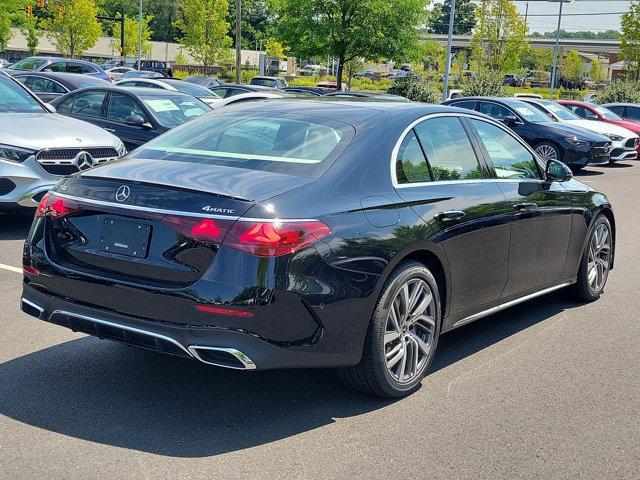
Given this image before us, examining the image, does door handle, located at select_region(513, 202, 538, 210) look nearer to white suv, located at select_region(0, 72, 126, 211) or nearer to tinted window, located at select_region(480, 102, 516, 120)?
white suv, located at select_region(0, 72, 126, 211)

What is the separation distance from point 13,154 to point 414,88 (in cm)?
2459

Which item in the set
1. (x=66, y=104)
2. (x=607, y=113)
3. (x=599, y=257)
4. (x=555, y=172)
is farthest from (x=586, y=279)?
(x=607, y=113)

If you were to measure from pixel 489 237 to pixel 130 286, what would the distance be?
2.36m

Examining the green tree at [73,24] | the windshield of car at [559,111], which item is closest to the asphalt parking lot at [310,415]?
the windshield of car at [559,111]

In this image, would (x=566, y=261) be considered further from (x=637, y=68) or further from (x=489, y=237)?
A: (x=637, y=68)

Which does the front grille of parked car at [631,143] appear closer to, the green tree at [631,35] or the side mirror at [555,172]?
the side mirror at [555,172]

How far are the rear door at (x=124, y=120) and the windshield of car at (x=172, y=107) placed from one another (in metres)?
0.16

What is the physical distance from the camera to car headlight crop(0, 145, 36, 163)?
8.56 meters

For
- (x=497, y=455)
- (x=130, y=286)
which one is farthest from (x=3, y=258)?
(x=497, y=455)

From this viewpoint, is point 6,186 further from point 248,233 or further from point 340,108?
point 248,233

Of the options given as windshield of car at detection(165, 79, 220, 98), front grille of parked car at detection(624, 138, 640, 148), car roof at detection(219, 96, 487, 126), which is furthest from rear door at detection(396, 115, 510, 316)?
front grille of parked car at detection(624, 138, 640, 148)

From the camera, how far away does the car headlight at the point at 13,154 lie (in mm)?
8562

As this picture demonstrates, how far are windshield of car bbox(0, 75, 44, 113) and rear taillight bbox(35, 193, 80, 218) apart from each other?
5.42 metres

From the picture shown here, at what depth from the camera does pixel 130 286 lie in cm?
418
